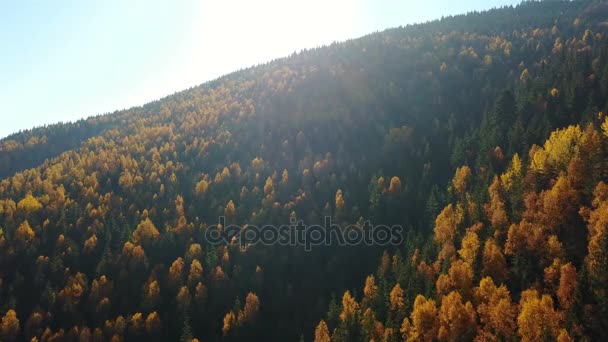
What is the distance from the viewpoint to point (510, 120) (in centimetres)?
18175

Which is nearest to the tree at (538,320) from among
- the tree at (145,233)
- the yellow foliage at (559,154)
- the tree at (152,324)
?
the yellow foliage at (559,154)

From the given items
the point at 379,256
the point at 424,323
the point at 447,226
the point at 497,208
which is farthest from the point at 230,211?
the point at 424,323

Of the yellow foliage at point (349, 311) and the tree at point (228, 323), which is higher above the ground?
the yellow foliage at point (349, 311)

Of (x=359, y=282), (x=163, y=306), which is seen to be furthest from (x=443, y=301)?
(x=163, y=306)

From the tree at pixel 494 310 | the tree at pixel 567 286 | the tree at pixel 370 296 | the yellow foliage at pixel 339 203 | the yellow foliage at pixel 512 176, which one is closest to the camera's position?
the tree at pixel 567 286

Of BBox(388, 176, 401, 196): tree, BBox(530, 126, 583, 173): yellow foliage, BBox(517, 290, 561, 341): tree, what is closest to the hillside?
BBox(517, 290, 561, 341): tree

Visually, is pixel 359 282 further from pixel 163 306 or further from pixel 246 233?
pixel 163 306

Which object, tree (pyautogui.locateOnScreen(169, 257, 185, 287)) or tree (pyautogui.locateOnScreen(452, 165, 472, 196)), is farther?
tree (pyautogui.locateOnScreen(452, 165, 472, 196))

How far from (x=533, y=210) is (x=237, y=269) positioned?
88859 millimetres

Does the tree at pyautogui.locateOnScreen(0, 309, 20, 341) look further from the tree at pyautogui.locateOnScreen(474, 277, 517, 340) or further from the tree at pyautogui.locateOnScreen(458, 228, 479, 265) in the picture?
the tree at pyautogui.locateOnScreen(474, 277, 517, 340)

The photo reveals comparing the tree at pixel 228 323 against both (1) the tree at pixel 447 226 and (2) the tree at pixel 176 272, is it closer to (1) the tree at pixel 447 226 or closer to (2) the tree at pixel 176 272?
(2) the tree at pixel 176 272
